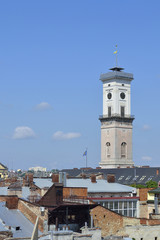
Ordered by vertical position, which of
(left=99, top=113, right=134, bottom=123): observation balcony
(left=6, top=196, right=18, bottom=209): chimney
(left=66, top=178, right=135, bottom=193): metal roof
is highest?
(left=99, top=113, right=134, bottom=123): observation balcony

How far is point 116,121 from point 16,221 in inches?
5512

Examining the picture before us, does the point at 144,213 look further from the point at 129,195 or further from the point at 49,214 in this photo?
the point at 49,214

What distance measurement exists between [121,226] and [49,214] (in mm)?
8361

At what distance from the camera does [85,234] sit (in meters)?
34.9

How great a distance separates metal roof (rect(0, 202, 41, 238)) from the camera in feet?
120

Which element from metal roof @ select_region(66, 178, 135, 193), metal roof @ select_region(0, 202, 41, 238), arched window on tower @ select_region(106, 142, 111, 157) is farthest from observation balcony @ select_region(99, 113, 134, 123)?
metal roof @ select_region(0, 202, 41, 238)

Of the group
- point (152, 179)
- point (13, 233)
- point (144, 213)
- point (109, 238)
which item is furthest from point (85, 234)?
point (152, 179)

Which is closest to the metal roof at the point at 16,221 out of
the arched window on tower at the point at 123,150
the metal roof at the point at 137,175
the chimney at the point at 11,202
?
the chimney at the point at 11,202

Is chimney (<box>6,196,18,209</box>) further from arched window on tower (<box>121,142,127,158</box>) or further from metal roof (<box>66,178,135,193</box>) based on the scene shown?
arched window on tower (<box>121,142,127,158</box>)

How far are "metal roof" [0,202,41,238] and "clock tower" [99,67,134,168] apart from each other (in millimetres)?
132802

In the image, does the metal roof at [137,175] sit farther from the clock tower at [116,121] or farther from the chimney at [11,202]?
the chimney at [11,202]

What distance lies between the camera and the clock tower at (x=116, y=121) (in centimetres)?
17700

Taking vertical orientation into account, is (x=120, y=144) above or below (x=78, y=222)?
above

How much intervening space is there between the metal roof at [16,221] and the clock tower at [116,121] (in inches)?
5228
